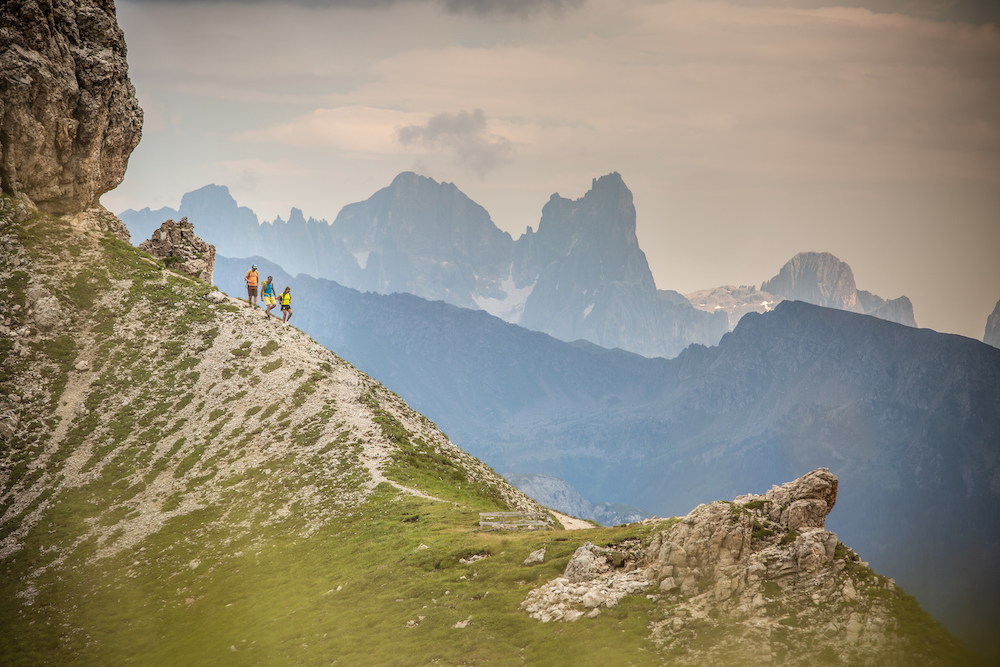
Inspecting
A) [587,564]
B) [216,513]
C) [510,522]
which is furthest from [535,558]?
A: [216,513]

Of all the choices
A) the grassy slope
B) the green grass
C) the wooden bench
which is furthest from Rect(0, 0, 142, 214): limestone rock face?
the wooden bench

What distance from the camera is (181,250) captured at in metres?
117

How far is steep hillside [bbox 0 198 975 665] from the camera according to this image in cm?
4219

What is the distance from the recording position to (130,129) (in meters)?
112

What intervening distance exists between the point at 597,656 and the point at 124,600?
142ft

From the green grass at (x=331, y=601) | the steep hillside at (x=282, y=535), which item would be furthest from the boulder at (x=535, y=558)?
the green grass at (x=331, y=601)

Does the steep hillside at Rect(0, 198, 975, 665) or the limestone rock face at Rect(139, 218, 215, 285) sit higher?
the limestone rock face at Rect(139, 218, 215, 285)

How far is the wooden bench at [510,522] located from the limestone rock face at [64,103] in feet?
259

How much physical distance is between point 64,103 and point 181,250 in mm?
26146

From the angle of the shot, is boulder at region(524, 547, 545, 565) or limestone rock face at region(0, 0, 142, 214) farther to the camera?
limestone rock face at region(0, 0, 142, 214)

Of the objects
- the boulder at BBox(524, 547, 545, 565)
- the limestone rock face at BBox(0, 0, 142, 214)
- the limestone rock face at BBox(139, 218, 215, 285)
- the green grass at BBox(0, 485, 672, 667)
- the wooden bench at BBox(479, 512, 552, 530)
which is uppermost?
the limestone rock face at BBox(0, 0, 142, 214)

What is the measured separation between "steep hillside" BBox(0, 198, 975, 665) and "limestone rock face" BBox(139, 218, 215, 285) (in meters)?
6.51

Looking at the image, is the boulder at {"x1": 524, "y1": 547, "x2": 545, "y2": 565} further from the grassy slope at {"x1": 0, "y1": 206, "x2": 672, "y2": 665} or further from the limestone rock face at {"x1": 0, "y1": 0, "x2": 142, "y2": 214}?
the limestone rock face at {"x1": 0, "y1": 0, "x2": 142, "y2": 214}

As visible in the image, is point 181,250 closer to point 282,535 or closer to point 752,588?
point 282,535
